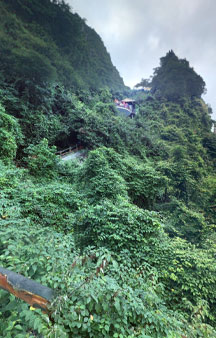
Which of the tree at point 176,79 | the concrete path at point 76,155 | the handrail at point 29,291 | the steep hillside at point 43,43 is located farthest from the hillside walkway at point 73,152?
the tree at point 176,79

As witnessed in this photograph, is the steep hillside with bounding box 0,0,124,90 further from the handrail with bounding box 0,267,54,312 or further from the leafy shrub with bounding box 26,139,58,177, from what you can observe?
the handrail with bounding box 0,267,54,312

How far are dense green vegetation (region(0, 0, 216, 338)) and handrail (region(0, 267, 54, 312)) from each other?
0.18ft

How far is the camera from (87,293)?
54.6 inches

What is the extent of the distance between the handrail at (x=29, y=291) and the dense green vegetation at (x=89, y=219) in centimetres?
6

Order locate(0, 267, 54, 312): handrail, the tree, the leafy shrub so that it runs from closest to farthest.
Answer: locate(0, 267, 54, 312): handrail, the leafy shrub, the tree

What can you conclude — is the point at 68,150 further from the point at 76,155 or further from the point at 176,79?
the point at 176,79

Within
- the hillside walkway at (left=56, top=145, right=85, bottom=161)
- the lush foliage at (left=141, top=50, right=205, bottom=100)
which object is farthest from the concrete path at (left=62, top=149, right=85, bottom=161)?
the lush foliage at (left=141, top=50, right=205, bottom=100)

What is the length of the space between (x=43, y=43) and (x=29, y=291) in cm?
1584

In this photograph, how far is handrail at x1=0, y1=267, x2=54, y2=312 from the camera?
3.62 ft

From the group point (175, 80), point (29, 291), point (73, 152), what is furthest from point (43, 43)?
point (175, 80)

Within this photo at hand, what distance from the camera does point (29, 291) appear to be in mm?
1111

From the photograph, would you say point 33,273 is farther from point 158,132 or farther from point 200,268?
point 158,132

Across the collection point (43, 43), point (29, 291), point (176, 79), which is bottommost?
point (29, 291)

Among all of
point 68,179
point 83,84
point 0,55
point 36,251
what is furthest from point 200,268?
point 83,84
